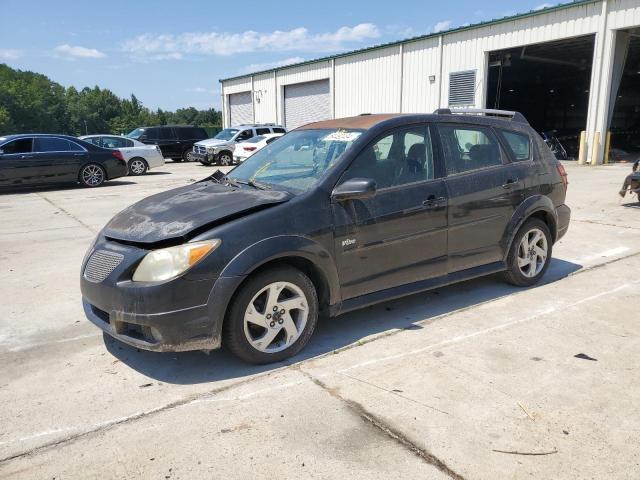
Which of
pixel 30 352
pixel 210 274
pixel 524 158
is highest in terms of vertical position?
pixel 524 158

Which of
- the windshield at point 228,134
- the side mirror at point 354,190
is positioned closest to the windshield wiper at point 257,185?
the side mirror at point 354,190

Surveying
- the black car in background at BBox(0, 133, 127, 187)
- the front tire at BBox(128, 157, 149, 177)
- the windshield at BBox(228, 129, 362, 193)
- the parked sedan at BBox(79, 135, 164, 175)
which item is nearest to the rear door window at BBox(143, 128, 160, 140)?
the parked sedan at BBox(79, 135, 164, 175)

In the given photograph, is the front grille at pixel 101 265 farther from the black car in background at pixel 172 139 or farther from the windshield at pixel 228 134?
the black car in background at pixel 172 139

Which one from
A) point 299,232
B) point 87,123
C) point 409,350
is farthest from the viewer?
point 87,123

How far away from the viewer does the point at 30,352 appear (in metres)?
4.03

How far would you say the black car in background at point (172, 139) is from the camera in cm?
2453

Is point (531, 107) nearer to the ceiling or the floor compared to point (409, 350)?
nearer to the ceiling

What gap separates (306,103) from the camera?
31.8m

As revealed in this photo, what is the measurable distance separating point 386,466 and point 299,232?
162cm

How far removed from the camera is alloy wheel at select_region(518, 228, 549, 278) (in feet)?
17.2

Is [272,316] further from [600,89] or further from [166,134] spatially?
[166,134]

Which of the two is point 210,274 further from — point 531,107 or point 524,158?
point 531,107

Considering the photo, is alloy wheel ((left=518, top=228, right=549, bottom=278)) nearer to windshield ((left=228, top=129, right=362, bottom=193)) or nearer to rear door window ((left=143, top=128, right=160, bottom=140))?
windshield ((left=228, top=129, right=362, bottom=193))

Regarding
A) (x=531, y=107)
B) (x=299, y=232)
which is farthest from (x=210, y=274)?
(x=531, y=107)
